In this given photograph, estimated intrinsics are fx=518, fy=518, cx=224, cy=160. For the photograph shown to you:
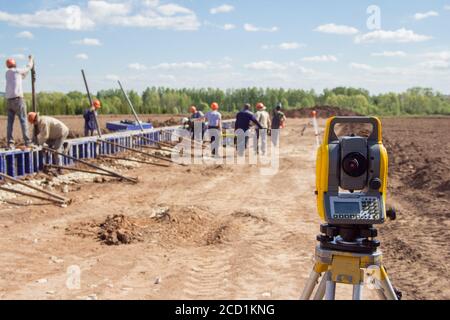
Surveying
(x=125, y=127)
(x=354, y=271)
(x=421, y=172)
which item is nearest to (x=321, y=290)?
(x=354, y=271)

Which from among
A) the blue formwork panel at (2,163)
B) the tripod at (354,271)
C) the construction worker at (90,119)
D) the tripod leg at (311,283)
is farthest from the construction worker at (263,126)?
the tripod at (354,271)

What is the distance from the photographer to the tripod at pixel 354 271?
2971 millimetres

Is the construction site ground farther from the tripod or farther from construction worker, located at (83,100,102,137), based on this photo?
construction worker, located at (83,100,102,137)

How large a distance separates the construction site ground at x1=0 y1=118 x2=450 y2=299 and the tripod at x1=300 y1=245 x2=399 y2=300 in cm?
199

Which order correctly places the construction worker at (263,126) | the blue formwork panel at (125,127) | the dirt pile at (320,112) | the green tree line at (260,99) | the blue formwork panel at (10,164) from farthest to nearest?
the green tree line at (260,99), the dirt pile at (320,112), the blue formwork panel at (125,127), the construction worker at (263,126), the blue formwork panel at (10,164)

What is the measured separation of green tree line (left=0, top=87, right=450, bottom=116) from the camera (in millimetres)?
61406

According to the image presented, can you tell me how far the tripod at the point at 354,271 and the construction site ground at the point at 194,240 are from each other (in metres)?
1.99

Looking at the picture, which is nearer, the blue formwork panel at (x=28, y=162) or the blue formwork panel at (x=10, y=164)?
the blue formwork panel at (x=10, y=164)

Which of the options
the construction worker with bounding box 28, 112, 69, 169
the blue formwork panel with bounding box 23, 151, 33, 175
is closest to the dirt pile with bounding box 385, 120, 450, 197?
the construction worker with bounding box 28, 112, 69, 169

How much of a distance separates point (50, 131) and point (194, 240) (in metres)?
6.68

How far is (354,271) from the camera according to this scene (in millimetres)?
2982

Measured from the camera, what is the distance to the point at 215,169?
543 inches

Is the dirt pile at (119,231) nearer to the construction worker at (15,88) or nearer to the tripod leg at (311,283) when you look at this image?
the tripod leg at (311,283)

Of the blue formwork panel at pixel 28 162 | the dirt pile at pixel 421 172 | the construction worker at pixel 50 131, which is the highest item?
the construction worker at pixel 50 131
